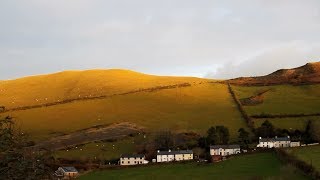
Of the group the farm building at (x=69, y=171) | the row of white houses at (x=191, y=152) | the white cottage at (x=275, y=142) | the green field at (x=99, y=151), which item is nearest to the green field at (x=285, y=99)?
the white cottage at (x=275, y=142)

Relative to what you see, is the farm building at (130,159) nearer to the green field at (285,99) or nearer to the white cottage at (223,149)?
the white cottage at (223,149)

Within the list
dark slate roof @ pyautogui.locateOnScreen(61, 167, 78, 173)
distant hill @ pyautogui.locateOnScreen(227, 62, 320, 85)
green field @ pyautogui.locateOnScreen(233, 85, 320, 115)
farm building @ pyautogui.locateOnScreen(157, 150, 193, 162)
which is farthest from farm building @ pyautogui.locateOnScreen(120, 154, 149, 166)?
distant hill @ pyautogui.locateOnScreen(227, 62, 320, 85)

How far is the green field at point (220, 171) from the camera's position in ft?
173

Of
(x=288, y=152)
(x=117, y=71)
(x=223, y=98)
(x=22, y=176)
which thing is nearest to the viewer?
(x=22, y=176)

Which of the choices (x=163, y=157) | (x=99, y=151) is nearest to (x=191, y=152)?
(x=163, y=157)

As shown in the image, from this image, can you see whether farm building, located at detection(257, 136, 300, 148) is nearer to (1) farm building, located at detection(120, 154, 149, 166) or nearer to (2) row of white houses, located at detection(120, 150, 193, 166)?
(2) row of white houses, located at detection(120, 150, 193, 166)

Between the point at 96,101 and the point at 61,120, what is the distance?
1840cm

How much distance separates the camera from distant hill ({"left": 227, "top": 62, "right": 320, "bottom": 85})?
483ft

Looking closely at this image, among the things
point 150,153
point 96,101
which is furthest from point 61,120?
Result: point 150,153

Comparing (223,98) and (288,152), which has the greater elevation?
(223,98)

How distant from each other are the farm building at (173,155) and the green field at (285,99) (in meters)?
28.2

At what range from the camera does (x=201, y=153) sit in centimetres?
9312

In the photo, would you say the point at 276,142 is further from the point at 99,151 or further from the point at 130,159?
the point at 99,151

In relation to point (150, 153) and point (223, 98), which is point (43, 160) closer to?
point (150, 153)
